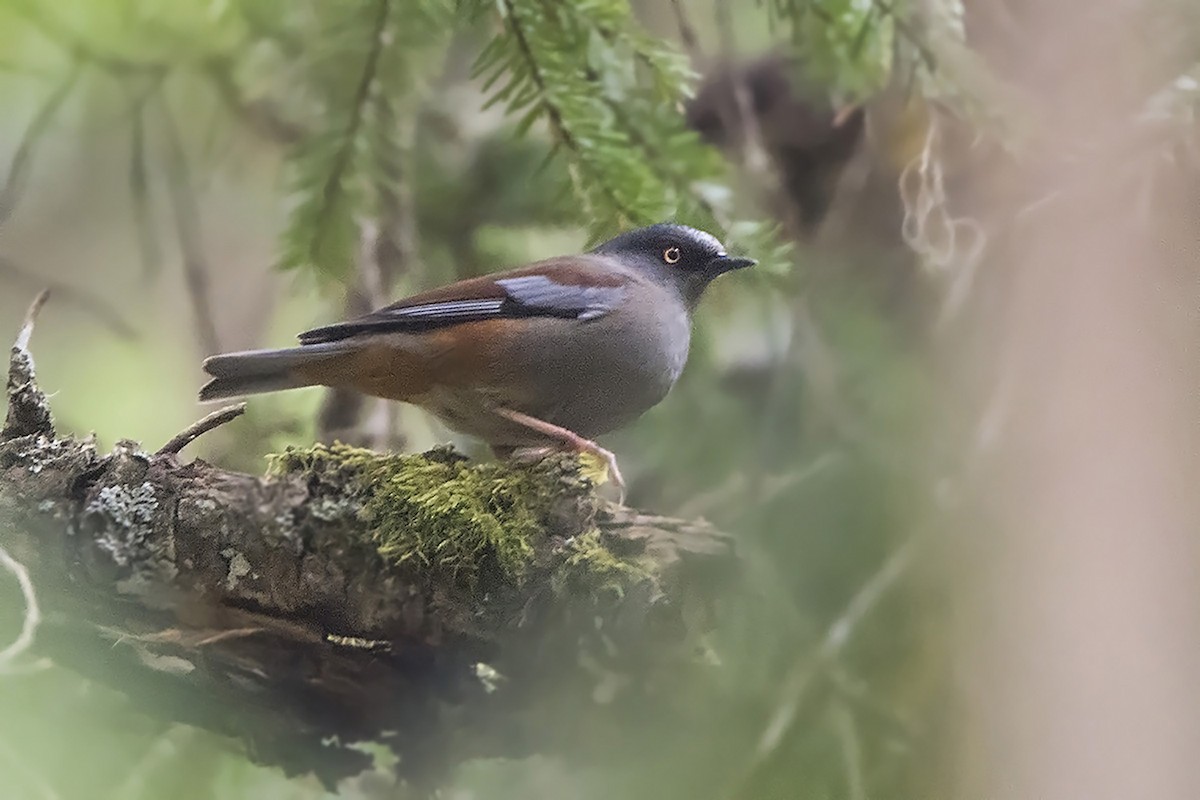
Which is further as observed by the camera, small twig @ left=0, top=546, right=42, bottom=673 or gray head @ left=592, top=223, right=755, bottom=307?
gray head @ left=592, top=223, right=755, bottom=307

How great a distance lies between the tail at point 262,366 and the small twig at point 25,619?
233mm

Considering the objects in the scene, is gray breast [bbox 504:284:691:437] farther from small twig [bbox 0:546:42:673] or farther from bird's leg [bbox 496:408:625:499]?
small twig [bbox 0:546:42:673]

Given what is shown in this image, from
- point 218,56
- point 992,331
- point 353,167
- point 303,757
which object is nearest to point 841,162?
point 992,331

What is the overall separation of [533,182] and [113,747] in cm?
72

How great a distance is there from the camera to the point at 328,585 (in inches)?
28.8

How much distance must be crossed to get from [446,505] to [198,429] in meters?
0.23

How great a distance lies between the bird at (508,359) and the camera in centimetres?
86

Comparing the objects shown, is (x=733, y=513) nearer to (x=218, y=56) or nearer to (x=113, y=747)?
(x=113, y=747)

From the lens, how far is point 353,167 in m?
1.00

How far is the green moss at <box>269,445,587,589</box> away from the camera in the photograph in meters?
0.73

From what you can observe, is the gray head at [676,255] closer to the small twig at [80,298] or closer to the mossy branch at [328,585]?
the mossy branch at [328,585]

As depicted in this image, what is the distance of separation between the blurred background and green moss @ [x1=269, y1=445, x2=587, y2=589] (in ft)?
0.50

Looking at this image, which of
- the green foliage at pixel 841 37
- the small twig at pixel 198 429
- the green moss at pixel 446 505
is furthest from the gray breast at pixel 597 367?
the green foliage at pixel 841 37

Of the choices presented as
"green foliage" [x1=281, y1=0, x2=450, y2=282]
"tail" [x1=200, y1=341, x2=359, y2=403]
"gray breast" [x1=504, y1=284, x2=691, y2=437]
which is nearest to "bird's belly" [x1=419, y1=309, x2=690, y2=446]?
"gray breast" [x1=504, y1=284, x2=691, y2=437]
